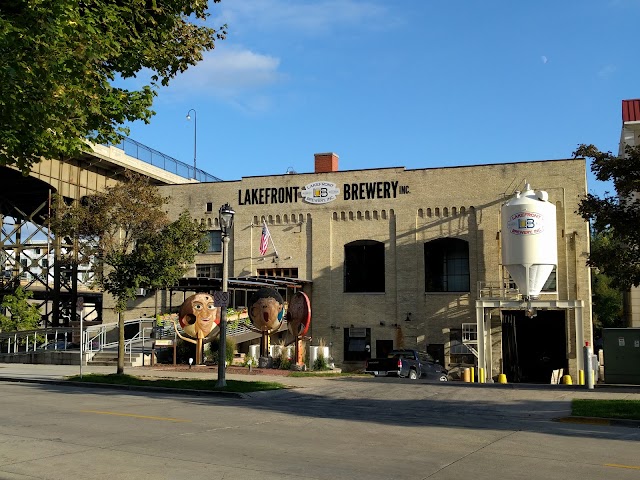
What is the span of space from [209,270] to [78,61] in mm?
33929

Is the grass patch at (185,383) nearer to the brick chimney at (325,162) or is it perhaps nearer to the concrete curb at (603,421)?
the concrete curb at (603,421)

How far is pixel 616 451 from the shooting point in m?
11.2

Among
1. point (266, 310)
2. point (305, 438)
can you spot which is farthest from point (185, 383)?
point (305, 438)

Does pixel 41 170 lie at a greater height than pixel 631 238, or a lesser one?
greater

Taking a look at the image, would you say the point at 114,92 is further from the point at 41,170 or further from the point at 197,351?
the point at 41,170

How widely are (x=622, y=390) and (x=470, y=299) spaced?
55.5 feet

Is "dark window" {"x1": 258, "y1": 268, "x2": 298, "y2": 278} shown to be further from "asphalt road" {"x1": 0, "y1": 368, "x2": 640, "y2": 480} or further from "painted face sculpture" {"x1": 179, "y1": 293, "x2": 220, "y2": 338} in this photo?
"asphalt road" {"x1": 0, "y1": 368, "x2": 640, "y2": 480}

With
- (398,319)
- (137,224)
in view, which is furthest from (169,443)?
(398,319)

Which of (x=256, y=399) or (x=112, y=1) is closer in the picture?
(x=112, y=1)

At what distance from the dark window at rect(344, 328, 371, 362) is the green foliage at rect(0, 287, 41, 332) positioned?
64.3ft

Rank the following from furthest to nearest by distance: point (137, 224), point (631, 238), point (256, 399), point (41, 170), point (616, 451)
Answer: point (41, 170) < point (137, 224) < point (256, 399) < point (631, 238) < point (616, 451)

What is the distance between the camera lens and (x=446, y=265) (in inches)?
1569

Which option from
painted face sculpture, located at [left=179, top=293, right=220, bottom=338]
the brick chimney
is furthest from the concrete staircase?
the brick chimney

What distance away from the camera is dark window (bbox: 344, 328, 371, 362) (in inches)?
1590
